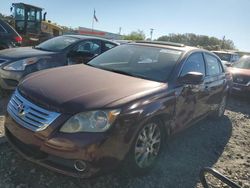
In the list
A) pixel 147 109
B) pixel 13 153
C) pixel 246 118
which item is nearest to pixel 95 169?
pixel 147 109

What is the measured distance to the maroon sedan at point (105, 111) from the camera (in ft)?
9.25

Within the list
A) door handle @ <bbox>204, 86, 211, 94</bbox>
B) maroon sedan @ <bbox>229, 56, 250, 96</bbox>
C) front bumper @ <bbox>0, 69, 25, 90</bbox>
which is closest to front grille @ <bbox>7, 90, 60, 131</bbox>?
front bumper @ <bbox>0, 69, 25, 90</bbox>

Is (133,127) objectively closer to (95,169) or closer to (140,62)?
(95,169)

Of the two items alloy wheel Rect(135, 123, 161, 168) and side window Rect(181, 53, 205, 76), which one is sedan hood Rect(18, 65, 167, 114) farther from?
side window Rect(181, 53, 205, 76)

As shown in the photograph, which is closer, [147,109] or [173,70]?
[147,109]

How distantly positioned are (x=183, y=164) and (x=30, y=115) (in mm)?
2241

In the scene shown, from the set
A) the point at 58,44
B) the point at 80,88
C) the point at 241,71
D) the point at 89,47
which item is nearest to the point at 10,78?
the point at 58,44

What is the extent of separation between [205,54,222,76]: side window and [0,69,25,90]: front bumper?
11.9ft

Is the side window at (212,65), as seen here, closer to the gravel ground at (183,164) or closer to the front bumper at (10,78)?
the gravel ground at (183,164)

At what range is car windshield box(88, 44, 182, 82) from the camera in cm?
402

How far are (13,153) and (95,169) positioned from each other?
1387 mm

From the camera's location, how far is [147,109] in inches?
127

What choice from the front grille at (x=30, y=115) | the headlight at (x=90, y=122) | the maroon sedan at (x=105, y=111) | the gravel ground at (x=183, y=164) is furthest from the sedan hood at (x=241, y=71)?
the front grille at (x=30, y=115)

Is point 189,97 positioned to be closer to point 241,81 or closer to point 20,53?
point 20,53
